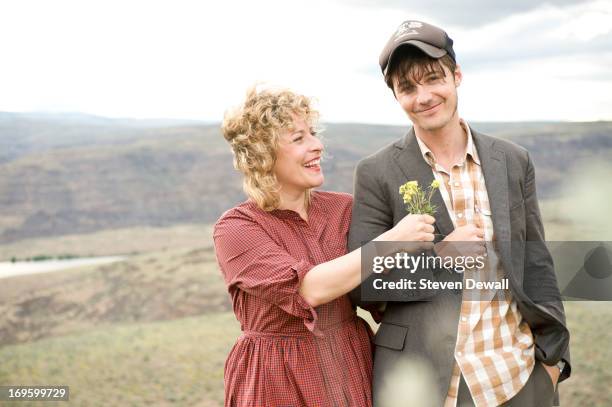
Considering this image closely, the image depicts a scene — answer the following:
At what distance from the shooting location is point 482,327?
2.61 metres

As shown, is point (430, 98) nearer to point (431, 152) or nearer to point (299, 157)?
point (431, 152)

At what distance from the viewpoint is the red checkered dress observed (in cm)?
257

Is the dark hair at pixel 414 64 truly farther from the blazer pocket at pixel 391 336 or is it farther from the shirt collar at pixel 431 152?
the blazer pocket at pixel 391 336

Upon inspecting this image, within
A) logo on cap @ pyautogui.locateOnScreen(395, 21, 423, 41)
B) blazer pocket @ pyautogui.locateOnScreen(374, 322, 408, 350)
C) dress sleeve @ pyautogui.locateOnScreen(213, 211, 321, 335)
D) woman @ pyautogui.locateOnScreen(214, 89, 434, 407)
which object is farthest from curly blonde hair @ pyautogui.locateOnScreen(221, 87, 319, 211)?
blazer pocket @ pyautogui.locateOnScreen(374, 322, 408, 350)

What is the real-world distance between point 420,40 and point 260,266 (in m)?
1.05

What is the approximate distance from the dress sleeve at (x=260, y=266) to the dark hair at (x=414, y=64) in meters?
0.83

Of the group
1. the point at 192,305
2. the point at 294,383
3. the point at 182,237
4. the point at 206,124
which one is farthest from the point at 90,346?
the point at 206,124

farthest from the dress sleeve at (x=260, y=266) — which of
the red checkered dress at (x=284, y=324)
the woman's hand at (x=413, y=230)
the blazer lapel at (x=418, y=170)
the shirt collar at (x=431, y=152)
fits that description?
the shirt collar at (x=431, y=152)

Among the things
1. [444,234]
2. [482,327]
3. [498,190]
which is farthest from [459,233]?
[482,327]

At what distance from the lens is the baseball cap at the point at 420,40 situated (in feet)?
8.35

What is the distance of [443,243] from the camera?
2547mm

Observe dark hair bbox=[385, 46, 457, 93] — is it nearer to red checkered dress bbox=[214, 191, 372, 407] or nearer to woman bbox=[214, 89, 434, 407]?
woman bbox=[214, 89, 434, 407]

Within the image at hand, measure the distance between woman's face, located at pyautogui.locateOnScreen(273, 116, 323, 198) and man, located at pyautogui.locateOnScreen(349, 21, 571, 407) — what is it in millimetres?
191

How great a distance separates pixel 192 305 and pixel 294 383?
40.6 feet
